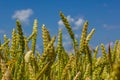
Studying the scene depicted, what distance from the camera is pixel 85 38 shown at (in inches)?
58.8

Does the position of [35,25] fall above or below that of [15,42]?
above

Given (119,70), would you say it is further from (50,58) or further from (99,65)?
(99,65)

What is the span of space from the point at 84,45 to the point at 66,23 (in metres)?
0.15

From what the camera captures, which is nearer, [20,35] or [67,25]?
[20,35]

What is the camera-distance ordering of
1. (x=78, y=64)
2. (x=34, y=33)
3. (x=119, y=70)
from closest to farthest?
(x=119, y=70)
(x=78, y=64)
(x=34, y=33)

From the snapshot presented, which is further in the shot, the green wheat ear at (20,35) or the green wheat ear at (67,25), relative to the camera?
the green wheat ear at (67,25)

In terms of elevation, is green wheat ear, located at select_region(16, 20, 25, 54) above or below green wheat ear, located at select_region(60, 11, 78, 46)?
below

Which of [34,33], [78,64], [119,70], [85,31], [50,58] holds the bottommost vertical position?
[119,70]

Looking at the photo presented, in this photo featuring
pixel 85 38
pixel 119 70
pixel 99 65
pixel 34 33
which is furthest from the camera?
pixel 34 33

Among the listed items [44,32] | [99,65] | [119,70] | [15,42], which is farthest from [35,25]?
[119,70]

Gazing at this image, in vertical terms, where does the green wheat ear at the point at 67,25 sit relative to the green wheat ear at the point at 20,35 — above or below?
above

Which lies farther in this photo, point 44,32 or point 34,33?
point 34,33

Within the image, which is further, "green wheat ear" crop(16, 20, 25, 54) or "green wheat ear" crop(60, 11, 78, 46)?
"green wheat ear" crop(60, 11, 78, 46)

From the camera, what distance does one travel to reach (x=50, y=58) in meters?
1.10
